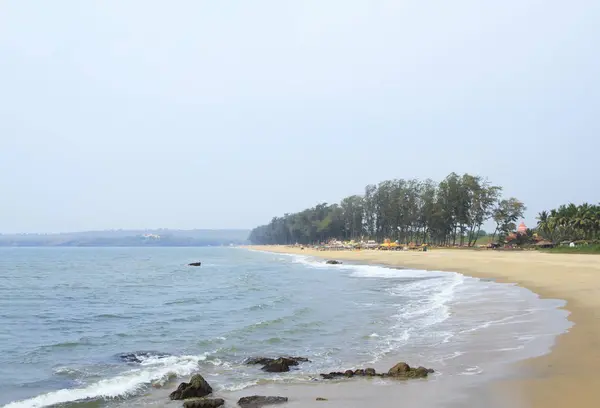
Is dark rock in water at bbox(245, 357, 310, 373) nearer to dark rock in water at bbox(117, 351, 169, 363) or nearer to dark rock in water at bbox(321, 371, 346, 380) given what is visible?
dark rock in water at bbox(321, 371, 346, 380)

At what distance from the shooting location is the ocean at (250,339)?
11.0 m

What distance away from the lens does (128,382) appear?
1134cm

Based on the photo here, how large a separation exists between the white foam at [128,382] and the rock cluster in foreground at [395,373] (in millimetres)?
3679

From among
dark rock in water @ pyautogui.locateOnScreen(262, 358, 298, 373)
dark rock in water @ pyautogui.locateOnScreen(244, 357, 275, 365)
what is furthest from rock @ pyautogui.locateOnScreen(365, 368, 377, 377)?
dark rock in water @ pyautogui.locateOnScreen(244, 357, 275, 365)

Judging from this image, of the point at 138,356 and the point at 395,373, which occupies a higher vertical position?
the point at 395,373

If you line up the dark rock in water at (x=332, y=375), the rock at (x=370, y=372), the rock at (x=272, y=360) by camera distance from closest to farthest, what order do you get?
the rock at (x=370, y=372) < the dark rock in water at (x=332, y=375) < the rock at (x=272, y=360)

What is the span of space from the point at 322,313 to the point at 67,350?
Answer: 10.5 m

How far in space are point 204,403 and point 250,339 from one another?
7.59 metres

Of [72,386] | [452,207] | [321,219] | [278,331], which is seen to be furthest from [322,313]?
[321,219]

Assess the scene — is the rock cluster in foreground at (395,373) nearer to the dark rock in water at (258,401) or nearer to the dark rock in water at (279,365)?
the dark rock in water at (279,365)

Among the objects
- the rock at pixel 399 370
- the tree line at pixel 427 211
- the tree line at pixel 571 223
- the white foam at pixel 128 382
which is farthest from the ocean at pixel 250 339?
the tree line at pixel 427 211

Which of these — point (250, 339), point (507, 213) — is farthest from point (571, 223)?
point (250, 339)

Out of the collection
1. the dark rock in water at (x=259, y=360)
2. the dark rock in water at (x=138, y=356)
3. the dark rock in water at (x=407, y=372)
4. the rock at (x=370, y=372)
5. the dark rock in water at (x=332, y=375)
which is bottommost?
the dark rock in water at (x=138, y=356)

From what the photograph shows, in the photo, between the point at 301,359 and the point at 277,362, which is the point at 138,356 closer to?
the point at 277,362
